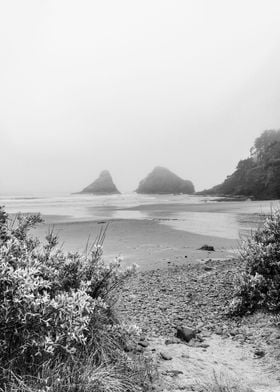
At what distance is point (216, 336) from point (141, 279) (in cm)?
381

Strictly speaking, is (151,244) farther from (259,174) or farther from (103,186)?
(103,186)

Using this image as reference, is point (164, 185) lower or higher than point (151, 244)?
higher

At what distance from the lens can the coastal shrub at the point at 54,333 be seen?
2967 mm

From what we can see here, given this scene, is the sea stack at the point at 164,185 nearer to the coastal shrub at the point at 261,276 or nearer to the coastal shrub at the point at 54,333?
the coastal shrub at the point at 261,276

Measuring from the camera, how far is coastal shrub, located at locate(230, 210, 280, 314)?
649cm

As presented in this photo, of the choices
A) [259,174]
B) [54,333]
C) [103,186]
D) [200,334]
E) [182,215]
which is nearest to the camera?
[54,333]

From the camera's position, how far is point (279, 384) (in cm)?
397

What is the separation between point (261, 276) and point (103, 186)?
140232mm

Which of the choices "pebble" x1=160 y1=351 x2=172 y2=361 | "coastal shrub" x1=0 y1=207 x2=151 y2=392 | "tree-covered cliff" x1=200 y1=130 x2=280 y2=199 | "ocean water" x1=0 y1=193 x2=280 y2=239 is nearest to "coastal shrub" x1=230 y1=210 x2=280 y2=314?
"ocean water" x1=0 y1=193 x2=280 y2=239

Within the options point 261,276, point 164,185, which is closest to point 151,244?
point 261,276

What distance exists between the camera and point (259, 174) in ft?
249

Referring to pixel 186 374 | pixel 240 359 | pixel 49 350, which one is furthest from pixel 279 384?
pixel 49 350

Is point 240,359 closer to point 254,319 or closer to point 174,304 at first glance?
point 254,319

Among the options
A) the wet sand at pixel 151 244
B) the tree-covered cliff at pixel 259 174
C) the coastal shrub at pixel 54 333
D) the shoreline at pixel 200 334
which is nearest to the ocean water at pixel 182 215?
the wet sand at pixel 151 244
